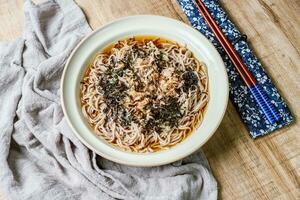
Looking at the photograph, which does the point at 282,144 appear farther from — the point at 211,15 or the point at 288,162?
the point at 211,15

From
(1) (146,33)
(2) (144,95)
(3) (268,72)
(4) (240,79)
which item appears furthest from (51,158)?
(3) (268,72)

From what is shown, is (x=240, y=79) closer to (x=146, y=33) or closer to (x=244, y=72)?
(x=244, y=72)

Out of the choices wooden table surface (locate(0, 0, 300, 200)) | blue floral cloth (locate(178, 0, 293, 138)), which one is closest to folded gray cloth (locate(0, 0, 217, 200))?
wooden table surface (locate(0, 0, 300, 200))

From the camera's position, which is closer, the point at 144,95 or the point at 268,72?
the point at 144,95

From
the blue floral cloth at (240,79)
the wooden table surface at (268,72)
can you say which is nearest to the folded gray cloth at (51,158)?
the wooden table surface at (268,72)

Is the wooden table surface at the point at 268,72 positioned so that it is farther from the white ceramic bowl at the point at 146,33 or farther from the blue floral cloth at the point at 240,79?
the white ceramic bowl at the point at 146,33
